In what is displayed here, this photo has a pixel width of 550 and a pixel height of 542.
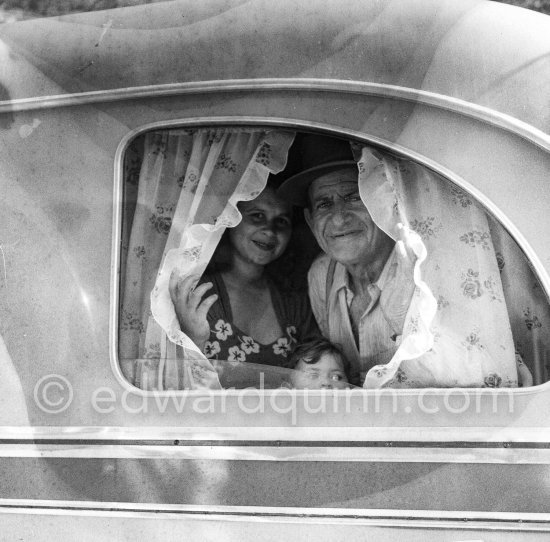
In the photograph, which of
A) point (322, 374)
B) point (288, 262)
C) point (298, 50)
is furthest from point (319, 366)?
point (298, 50)

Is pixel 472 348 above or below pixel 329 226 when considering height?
below

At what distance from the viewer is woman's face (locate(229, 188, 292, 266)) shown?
8.87 feet

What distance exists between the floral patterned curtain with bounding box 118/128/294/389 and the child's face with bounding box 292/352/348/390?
0.29 metres

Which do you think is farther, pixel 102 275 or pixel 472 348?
pixel 102 275

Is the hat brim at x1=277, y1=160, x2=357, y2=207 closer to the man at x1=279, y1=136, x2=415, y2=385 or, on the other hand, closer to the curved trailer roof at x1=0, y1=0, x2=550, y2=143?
the man at x1=279, y1=136, x2=415, y2=385

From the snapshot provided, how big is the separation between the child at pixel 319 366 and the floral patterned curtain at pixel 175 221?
283mm

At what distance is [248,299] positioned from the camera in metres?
2.73

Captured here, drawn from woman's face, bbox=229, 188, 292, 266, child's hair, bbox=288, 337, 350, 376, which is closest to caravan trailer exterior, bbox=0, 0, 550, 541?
child's hair, bbox=288, 337, 350, 376

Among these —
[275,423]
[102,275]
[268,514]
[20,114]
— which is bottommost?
[268,514]

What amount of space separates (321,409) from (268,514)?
14.7 inches

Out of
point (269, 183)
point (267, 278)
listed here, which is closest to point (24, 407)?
point (267, 278)

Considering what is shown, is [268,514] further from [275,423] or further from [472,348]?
[472,348]

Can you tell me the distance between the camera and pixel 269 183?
269 cm
